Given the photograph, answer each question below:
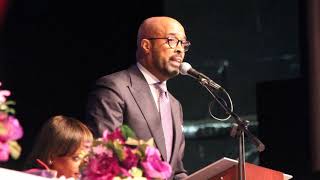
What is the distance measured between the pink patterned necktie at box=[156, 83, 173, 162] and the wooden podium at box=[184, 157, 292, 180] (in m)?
0.41

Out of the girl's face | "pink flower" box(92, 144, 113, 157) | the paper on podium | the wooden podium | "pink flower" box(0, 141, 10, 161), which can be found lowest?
the wooden podium

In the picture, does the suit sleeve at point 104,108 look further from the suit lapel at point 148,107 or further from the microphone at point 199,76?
the microphone at point 199,76

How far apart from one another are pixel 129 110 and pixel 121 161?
4.66 feet

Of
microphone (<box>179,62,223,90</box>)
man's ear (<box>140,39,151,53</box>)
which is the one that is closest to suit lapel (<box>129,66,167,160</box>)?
man's ear (<box>140,39,151,53</box>)

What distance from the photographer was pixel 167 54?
360cm

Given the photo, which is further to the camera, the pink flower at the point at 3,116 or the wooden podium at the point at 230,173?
the wooden podium at the point at 230,173

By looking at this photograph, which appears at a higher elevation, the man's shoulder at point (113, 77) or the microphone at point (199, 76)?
the microphone at point (199, 76)

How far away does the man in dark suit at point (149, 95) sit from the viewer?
3.43 m

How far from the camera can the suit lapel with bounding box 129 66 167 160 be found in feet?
11.4

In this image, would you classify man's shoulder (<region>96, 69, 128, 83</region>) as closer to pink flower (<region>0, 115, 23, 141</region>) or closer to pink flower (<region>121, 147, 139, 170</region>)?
pink flower (<region>121, 147, 139, 170</region>)

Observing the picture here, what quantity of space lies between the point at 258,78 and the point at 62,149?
262 centimetres

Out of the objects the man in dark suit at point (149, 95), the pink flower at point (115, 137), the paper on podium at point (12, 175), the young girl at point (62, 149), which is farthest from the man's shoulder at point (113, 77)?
the paper on podium at point (12, 175)

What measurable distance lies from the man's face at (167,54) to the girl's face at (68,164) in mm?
807

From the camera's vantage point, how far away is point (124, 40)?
191 inches
